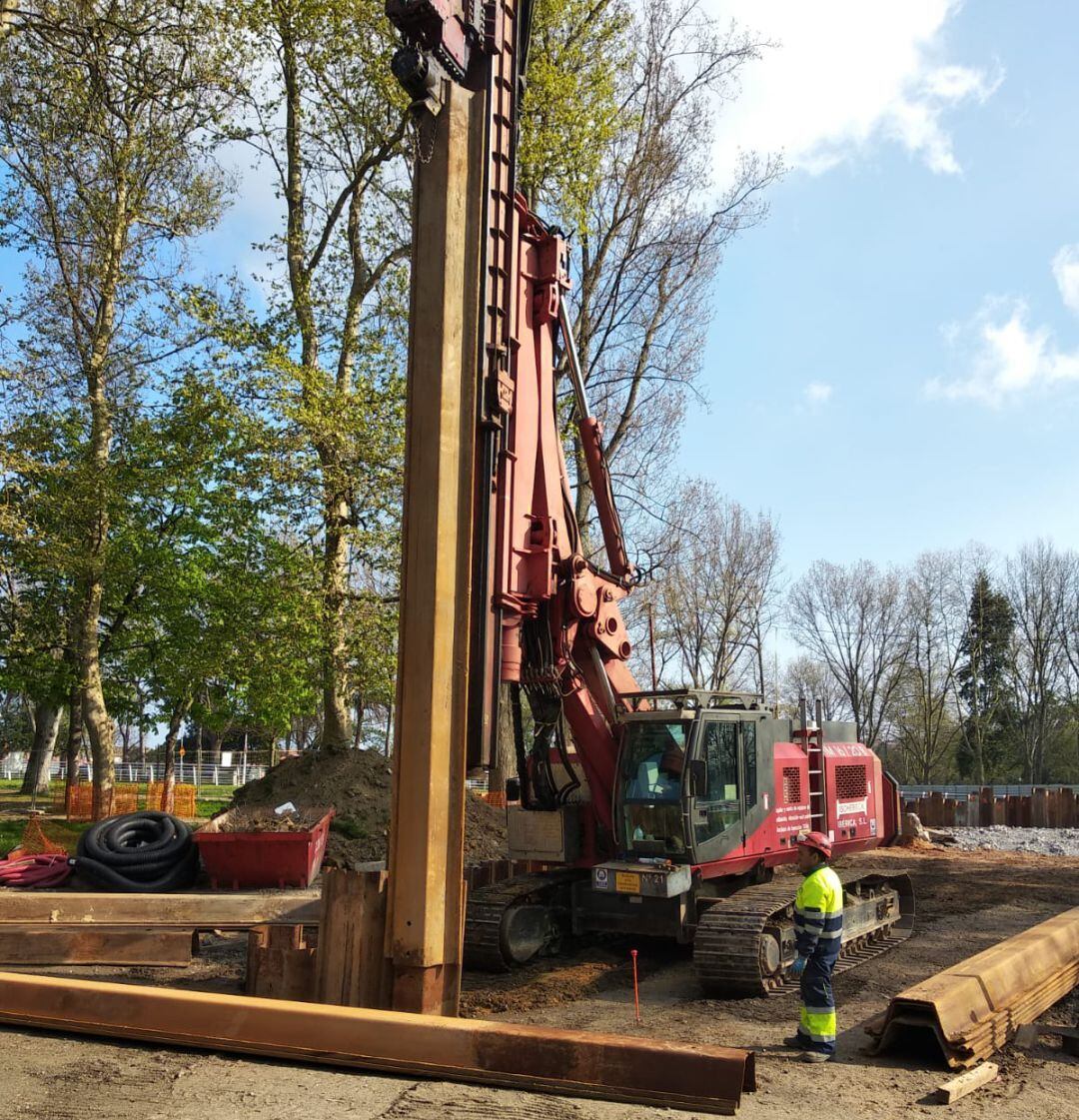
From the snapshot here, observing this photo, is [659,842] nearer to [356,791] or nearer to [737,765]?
[737,765]

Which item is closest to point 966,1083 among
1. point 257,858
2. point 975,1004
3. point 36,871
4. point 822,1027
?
point 975,1004

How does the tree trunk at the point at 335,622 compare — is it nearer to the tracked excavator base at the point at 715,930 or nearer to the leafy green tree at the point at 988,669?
the tracked excavator base at the point at 715,930

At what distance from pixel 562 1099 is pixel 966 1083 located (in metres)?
2.60

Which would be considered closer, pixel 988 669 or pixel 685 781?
pixel 685 781

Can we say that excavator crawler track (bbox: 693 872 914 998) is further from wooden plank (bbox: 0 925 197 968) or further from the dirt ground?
wooden plank (bbox: 0 925 197 968)

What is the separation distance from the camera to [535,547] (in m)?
8.95

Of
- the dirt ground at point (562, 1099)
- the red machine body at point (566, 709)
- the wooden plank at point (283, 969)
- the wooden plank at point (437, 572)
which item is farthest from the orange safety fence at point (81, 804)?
the wooden plank at point (437, 572)

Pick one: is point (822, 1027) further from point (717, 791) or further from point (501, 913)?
point (501, 913)

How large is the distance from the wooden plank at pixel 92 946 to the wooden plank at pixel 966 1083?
6.17m

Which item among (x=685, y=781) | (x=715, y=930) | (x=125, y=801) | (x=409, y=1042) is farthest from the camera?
(x=125, y=801)

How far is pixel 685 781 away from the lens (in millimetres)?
9336

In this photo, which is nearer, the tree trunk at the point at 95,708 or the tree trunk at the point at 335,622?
the tree trunk at the point at 335,622

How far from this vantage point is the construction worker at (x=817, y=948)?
22.6 ft

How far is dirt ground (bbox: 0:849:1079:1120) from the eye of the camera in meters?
5.25
